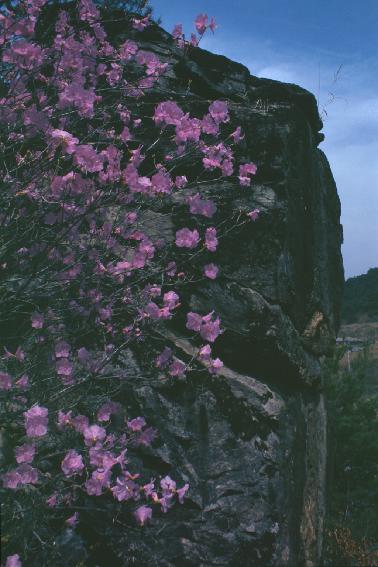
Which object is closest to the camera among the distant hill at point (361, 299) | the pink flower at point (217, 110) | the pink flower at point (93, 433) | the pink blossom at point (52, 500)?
the pink flower at point (93, 433)

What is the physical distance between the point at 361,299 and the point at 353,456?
26036 millimetres

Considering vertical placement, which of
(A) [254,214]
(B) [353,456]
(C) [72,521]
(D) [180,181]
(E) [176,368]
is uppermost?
(D) [180,181]

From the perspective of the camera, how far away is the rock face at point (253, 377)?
3.96m

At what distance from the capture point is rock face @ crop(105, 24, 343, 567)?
3.96 meters

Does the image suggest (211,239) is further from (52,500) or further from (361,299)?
(361,299)

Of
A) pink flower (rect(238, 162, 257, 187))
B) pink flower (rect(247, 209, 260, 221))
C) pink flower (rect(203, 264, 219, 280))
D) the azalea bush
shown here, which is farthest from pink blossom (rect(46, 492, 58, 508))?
pink flower (rect(238, 162, 257, 187))

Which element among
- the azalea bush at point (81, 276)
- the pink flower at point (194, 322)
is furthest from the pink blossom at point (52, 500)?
the pink flower at point (194, 322)

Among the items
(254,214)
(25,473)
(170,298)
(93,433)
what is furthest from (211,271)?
(25,473)

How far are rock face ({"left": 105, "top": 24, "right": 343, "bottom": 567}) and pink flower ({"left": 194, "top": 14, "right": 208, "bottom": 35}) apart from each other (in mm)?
844

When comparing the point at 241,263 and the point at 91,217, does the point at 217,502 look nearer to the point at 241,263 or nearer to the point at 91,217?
the point at 241,263

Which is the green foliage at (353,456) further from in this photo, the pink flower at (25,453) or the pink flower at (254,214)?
the pink flower at (25,453)

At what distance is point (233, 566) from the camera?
3.88m

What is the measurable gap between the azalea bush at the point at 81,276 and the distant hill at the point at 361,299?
89.4 feet

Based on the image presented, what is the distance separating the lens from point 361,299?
3300 cm
